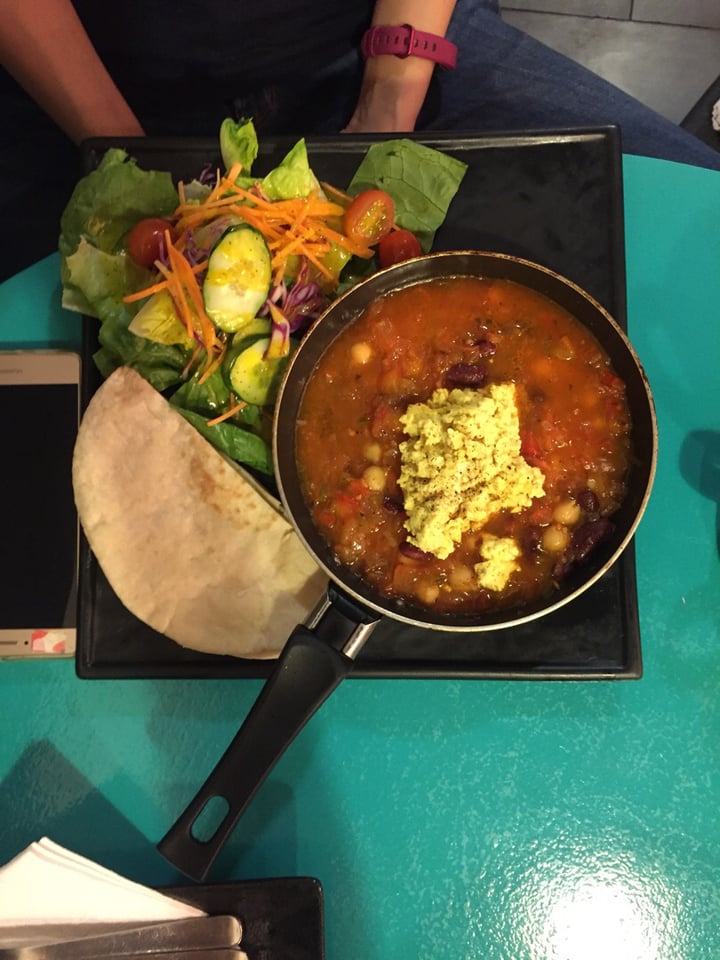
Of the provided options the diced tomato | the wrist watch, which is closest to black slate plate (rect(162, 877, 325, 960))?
the diced tomato

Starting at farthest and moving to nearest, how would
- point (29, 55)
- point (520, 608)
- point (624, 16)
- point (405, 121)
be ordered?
point (624, 16), point (405, 121), point (29, 55), point (520, 608)

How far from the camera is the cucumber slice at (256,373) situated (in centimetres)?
229

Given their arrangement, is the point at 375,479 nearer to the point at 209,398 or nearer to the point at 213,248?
the point at 209,398

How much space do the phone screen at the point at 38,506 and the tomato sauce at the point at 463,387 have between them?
903mm

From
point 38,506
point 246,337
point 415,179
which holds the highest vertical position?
point 415,179

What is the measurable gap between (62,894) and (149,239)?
6.36 ft

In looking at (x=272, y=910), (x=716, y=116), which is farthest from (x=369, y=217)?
(x=716, y=116)

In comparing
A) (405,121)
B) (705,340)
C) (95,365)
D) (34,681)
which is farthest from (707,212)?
(34,681)

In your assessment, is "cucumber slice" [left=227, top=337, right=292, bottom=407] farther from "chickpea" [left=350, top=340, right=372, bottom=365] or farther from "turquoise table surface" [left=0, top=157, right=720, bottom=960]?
"turquoise table surface" [left=0, top=157, right=720, bottom=960]

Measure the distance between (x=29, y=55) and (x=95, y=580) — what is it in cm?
181

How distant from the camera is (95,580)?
2.43 meters

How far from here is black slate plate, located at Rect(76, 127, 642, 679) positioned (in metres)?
2.30

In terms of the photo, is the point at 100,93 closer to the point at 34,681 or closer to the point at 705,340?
the point at 34,681

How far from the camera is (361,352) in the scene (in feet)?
7.20
